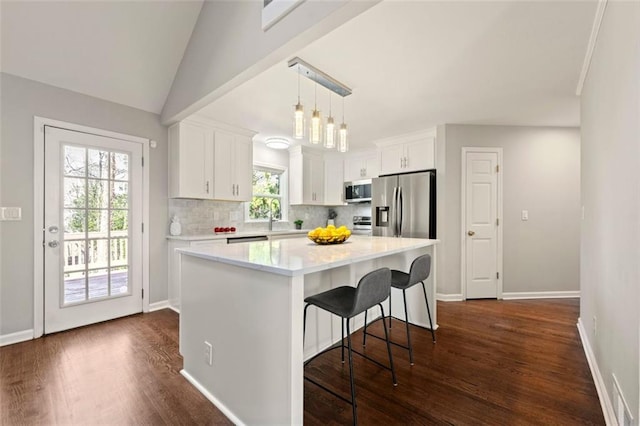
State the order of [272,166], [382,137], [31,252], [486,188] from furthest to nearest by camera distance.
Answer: [272,166]
[382,137]
[486,188]
[31,252]

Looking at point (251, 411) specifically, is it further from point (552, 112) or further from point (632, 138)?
point (552, 112)

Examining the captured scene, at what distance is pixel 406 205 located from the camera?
4012 mm

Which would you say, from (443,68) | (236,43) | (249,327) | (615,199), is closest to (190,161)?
(236,43)

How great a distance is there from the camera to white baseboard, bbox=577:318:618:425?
1.52 metres

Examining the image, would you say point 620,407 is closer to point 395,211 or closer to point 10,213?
point 395,211

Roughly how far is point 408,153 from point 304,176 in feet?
6.11

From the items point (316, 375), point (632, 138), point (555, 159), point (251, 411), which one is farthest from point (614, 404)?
point (555, 159)

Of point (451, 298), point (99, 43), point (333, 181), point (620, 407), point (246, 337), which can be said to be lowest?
point (451, 298)

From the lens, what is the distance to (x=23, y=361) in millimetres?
2150

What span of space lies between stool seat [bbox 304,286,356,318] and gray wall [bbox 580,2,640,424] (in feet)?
4.07

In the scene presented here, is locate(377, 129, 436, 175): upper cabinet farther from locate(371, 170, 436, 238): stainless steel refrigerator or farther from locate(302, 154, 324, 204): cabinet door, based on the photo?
locate(302, 154, 324, 204): cabinet door

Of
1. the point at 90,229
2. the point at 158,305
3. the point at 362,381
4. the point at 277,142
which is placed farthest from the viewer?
the point at 277,142

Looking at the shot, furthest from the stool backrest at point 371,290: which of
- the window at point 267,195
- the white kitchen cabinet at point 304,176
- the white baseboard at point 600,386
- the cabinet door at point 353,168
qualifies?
the cabinet door at point 353,168

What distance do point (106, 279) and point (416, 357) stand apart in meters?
3.18
